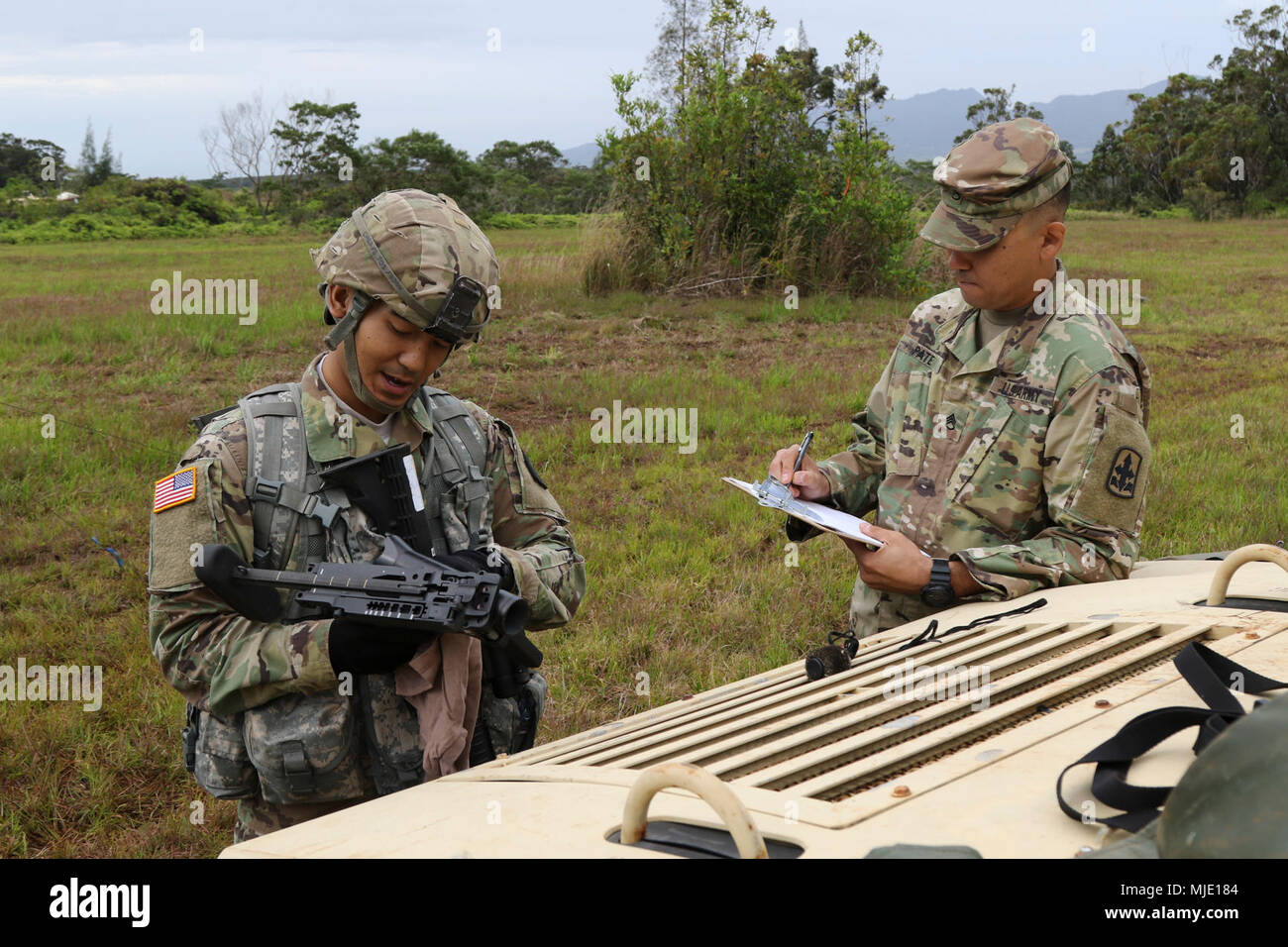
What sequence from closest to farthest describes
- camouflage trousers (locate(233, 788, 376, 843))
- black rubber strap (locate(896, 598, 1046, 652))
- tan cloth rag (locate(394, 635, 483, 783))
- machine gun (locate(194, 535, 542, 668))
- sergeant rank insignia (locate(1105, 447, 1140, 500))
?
machine gun (locate(194, 535, 542, 668)) < tan cloth rag (locate(394, 635, 483, 783)) < camouflage trousers (locate(233, 788, 376, 843)) < black rubber strap (locate(896, 598, 1046, 652)) < sergeant rank insignia (locate(1105, 447, 1140, 500))

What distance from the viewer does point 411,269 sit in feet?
7.94

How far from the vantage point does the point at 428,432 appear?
265cm

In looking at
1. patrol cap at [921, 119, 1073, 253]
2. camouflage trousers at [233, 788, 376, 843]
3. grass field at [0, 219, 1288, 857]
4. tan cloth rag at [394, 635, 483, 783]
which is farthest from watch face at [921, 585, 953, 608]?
grass field at [0, 219, 1288, 857]

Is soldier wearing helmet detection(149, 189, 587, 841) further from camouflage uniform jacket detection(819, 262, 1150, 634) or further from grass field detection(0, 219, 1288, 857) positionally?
grass field detection(0, 219, 1288, 857)

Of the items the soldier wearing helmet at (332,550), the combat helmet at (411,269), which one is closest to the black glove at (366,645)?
the soldier wearing helmet at (332,550)

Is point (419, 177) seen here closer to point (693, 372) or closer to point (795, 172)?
point (795, 172)

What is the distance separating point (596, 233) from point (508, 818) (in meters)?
12.0

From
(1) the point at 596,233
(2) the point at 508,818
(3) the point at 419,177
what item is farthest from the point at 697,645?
(3) the point at 419,177

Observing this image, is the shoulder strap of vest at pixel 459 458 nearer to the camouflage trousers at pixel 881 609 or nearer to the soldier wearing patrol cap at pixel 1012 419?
the soldier wearing patrol cap at pixel 1012 419

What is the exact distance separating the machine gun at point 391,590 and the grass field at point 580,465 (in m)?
1.75

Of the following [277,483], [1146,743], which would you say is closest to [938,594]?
[1146,743]

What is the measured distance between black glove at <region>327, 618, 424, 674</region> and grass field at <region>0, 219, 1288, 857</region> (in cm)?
169

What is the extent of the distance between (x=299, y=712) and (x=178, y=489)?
1.64 ft

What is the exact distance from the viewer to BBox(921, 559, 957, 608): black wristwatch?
3.11m
